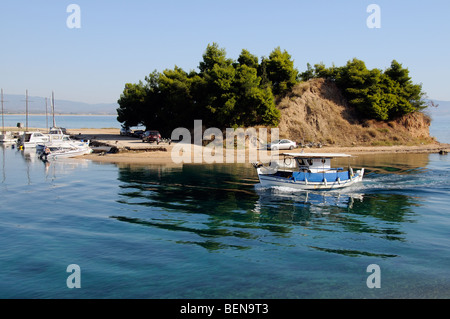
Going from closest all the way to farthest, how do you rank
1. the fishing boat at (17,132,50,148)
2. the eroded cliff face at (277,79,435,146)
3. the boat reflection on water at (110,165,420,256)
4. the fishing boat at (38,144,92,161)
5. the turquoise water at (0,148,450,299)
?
the turquoise water at (0,148,450,299) < the boat reflection on water at (110,165,420,256) < the fishing boat at (38,144,92,161) < the fishing boat at (17,132,50,148) < the eroded cliff face at (277,79,435,146)

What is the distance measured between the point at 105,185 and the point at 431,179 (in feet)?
114

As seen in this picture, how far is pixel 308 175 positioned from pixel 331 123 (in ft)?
150

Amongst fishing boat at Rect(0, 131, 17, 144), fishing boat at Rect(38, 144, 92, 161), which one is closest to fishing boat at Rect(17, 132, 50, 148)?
fishing boat at Rect(0, 131, 17, 144)

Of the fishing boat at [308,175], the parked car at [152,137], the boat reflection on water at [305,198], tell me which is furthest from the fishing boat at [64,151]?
the fishing boat at [308,175]

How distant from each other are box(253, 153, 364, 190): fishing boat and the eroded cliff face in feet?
118

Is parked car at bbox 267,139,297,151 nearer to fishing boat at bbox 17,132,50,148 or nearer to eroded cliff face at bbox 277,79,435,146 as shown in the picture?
eroded cliff face at bbox 277,79,435,146

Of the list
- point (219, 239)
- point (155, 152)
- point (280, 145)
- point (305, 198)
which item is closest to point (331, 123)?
point (280, 145)

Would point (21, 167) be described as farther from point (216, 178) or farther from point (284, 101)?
point (284, 101)

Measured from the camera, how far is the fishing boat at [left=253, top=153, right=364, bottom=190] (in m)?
34.7

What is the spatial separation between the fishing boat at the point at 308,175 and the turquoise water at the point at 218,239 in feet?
2.98

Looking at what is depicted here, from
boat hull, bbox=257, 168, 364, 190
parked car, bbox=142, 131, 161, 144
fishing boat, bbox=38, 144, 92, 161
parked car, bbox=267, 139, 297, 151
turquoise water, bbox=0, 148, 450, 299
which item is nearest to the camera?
turquoise water, bbox=0, 148, 450, 299

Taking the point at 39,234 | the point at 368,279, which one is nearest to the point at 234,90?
the point at 39,234
